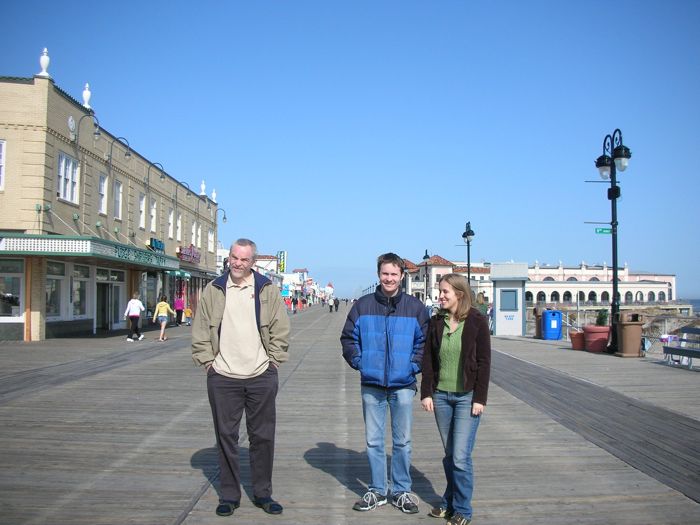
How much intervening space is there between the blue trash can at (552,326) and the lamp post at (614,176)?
5776mm

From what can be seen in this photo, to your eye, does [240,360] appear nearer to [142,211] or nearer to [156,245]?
[142,211]

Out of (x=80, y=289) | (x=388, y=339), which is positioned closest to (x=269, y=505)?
(x=388, y=339)

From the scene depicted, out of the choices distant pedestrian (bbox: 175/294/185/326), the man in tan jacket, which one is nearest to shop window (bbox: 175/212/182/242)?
distant pedestrian (bbox: 175/294/185/326)

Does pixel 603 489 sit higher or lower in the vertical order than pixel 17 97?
lower

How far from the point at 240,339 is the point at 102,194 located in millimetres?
22743

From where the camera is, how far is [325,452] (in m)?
6.36

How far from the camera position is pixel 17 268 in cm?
1986

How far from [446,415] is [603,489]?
68.4 inches

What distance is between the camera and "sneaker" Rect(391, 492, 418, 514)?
4.57m

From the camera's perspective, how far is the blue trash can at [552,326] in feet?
78.1

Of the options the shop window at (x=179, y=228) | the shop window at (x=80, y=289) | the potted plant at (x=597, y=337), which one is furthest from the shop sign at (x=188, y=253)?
the potted plant at (x=597, y=337)

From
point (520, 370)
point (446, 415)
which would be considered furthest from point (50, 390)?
point (520, 370)

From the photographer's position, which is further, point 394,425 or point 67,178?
point 67,178

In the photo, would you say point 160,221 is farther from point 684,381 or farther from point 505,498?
point 505,498
